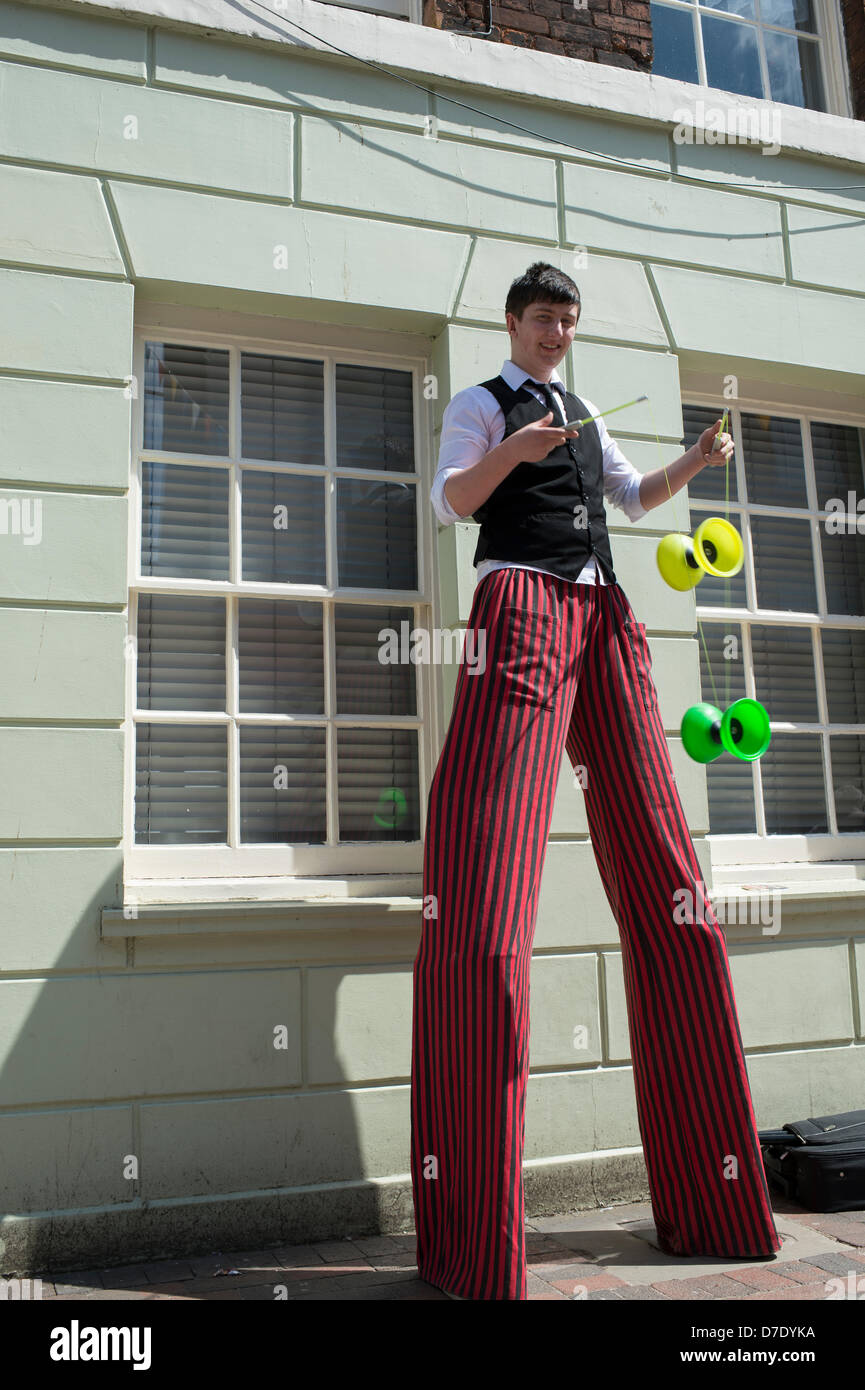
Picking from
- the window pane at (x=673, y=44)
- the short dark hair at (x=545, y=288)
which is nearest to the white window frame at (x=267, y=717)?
the short dark hair at (x=545, y=288)

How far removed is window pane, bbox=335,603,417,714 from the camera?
3996mm

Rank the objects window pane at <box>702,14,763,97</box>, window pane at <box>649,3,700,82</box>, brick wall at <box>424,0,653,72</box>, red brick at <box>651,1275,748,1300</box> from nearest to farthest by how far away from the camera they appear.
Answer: red brick at <box>651,1275,748,1300</box> < brick wall at <box>424,0,653,72</box> < window pane at <box>649,3,700,82</box> < window pane at <box>702,14,763,97</box>

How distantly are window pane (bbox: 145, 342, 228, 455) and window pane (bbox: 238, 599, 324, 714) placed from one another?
22.8 inches

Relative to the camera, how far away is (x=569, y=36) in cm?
451

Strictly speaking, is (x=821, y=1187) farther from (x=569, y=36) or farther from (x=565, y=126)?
(x=569, y=36)

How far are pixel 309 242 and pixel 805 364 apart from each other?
6.66 feet

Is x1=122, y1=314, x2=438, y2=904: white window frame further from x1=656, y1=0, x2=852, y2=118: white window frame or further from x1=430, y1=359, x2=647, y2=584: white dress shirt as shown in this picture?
x1=656, y1=0, x2=852, y2=118: white window frame

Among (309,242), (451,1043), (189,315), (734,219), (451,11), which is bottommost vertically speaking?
(451,1043)

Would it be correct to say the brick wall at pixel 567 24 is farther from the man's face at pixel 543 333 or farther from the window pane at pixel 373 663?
the window pane at pixel 373 663

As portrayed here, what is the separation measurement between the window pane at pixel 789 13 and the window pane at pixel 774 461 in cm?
201

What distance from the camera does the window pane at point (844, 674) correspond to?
15.7ft

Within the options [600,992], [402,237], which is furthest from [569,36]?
Answer: [600,992]

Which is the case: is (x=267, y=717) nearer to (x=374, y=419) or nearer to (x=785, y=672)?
(x=374, y=419)

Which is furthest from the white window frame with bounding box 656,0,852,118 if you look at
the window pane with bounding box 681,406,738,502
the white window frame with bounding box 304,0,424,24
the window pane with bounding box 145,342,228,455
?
the window pane with bounding box 145,342,228,455
